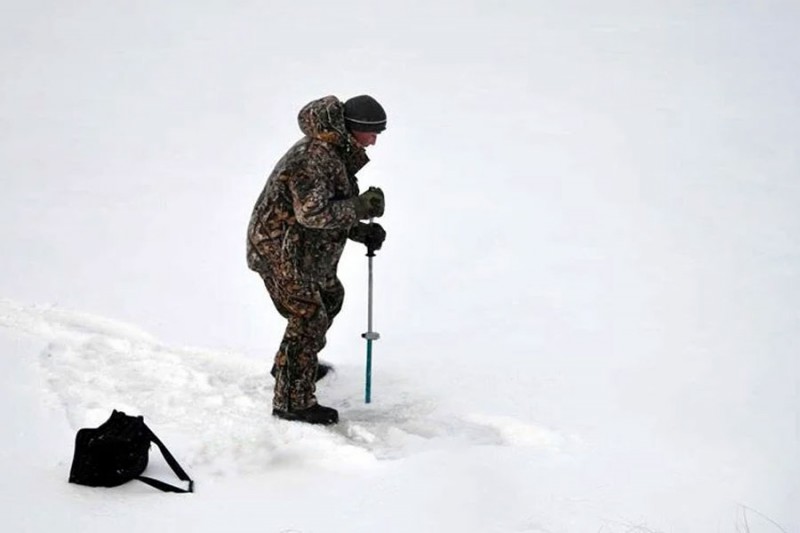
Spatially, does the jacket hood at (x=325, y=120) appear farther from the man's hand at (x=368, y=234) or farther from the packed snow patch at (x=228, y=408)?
the packed snow patch at (x=228, y=408)

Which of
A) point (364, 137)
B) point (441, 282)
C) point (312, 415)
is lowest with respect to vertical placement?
point (312, 415)

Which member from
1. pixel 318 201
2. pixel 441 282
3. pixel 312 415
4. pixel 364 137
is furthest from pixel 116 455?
pixel 441 282

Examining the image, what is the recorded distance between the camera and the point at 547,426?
225 inches

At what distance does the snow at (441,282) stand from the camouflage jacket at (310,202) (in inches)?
39.6

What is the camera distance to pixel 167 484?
15.5ft

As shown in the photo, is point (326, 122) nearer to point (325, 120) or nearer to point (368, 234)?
point (325, 120)

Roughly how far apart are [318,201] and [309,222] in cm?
13

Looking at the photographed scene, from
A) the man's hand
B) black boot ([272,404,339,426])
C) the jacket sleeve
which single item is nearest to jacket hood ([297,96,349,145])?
the jacket sleeve

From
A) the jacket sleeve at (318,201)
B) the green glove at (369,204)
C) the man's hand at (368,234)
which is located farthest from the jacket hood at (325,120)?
the man's hand at (368,234)

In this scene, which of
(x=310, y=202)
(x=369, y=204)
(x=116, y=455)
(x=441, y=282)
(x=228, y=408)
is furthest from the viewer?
(x=441, y=282)

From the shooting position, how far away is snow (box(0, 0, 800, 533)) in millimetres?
4941

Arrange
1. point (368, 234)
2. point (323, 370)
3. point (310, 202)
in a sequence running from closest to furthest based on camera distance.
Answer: point (310, 202), point (368, 234), point (323, 370)

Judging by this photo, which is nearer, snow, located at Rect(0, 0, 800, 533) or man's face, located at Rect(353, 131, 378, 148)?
snow, located at Rect(0, 0, 800, 533)

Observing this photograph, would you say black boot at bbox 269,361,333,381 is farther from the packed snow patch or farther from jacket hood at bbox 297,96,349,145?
jacket hood at bbox 297,96,349,145
